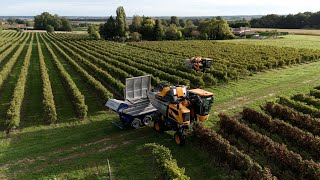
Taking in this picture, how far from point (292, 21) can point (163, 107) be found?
135001 millimetres

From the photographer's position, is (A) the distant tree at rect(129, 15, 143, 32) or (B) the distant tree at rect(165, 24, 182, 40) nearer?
(B) the distant tree at rect(165, 24, 182, 40)

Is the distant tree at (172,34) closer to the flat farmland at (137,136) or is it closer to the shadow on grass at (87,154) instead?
the flat farmland at (137,136)

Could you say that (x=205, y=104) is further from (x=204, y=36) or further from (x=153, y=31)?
(x=204, y=36)

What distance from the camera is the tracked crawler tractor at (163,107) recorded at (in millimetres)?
16422

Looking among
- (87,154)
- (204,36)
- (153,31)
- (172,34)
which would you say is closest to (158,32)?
(153,31)

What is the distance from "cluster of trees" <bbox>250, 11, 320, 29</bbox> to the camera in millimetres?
131750

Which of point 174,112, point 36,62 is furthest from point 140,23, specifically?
point 174,112

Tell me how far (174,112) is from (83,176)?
5512 mm

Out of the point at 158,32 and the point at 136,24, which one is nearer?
the point at 158,32

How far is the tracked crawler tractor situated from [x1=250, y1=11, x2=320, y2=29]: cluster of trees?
131877 millimetres

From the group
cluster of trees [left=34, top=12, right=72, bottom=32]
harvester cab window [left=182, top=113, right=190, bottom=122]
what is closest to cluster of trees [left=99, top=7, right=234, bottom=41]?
harvester cab window [left=182, top=113, right=190, bottom=122]

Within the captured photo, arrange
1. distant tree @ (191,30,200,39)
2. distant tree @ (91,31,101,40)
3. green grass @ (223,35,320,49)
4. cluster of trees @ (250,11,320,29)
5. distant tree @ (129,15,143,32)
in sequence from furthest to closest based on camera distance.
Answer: cluster of trees @ (250,11,320,29) < distant tree @ (129,15,143,32) < distant tree @ (191,30,200,39) < distant tree @ (91,31,101,40) < green grass @ (223,35,320,49)

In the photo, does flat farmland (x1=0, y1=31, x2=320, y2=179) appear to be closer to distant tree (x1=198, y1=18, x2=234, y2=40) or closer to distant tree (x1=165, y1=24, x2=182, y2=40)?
distant tree (x1=165, y1=24, x2=182, y2=40)

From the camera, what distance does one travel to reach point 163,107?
17.5 metres
